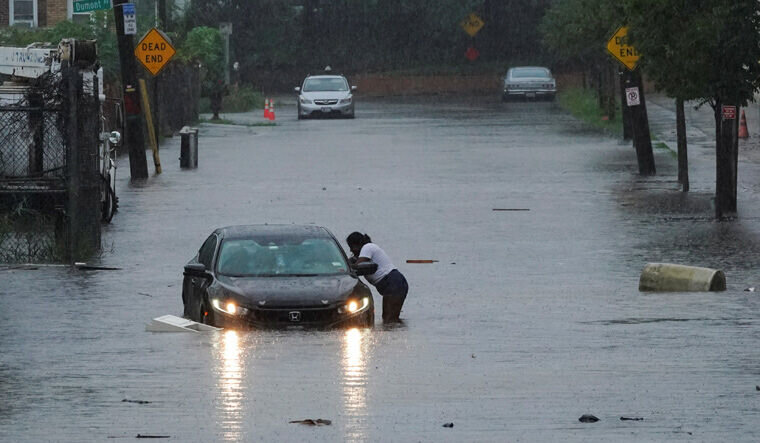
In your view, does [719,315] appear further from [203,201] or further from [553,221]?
[203,201]

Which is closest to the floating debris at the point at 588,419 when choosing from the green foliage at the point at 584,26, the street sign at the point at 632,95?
the green foliage at the point at 584,26

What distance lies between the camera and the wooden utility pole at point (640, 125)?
34188mm

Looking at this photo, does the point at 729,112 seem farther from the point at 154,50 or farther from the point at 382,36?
the point at 382,36

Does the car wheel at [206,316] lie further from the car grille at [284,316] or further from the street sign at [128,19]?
the street sign at [128,19]

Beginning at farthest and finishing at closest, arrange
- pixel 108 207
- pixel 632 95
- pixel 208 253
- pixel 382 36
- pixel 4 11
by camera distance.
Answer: pixel 382 36
pixel 4 11
pixel 632 95
pixel 108 207
pixel 208 253

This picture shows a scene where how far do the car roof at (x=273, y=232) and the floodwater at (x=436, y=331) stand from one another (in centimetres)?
115

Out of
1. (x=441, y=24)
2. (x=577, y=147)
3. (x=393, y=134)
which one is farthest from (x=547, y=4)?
(x=577, y=147)

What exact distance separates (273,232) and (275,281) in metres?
1.18

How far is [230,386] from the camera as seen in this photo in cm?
1249

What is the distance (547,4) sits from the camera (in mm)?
91000

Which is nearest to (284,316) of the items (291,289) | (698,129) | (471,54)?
(291,289)

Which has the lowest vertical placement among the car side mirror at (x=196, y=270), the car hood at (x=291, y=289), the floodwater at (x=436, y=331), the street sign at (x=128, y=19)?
the floodwater at (x=436, y=331)

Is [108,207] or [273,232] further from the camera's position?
[108,207]

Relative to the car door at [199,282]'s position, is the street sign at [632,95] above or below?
above
